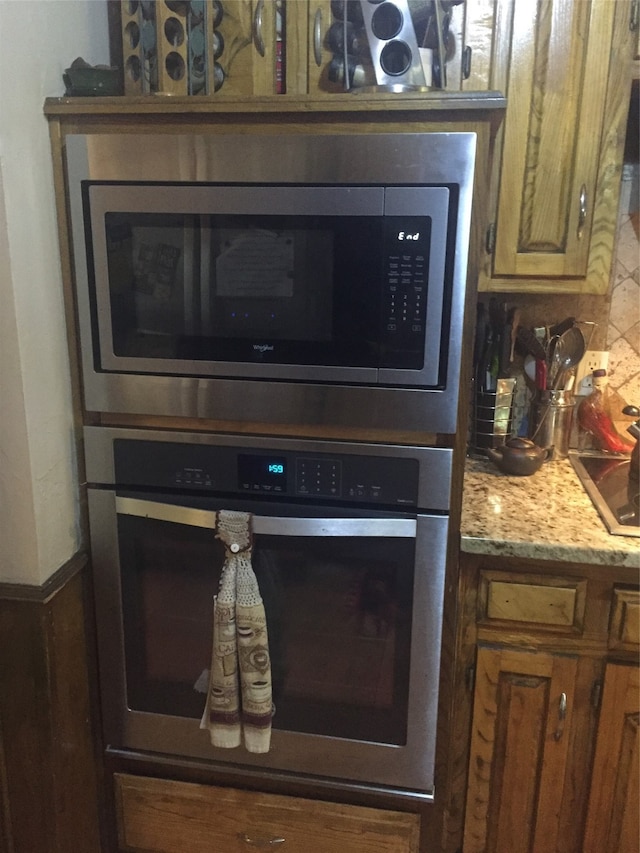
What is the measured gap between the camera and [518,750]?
1.36 m

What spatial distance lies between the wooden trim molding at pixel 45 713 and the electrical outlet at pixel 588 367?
1.28 metres

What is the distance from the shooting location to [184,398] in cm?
126

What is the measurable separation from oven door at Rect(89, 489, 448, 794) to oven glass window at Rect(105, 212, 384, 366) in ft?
0.98

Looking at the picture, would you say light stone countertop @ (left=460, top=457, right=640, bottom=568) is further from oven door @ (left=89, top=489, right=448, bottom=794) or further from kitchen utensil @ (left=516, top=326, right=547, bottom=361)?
kitchen utensil @ (left=516, top=326, right=547, bottom=361)

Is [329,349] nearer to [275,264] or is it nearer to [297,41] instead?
[275,264]

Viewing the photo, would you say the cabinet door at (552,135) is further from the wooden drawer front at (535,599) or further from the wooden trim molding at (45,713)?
the wooden trim molding at (45,713)

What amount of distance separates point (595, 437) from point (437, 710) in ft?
2.79

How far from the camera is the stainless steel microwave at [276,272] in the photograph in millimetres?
1117

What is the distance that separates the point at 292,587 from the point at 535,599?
0.46m

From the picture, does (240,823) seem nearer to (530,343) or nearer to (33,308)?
(33,308)

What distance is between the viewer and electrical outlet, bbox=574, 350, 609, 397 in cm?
178

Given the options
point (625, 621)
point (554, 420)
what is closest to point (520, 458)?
point (554, 420)

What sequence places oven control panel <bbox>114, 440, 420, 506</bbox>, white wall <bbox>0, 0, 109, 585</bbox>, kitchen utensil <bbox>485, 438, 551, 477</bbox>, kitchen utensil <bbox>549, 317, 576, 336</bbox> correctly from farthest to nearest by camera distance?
kitchen utensil <bbox>549, 317, 576, 336</bbox> → kitchen utensil <bbox>485, 438, 551, 477</bbox> → oven control panel <bbox>114, 440, 420, 506</bbox> → white wall <bbox>0, 0, 109, 585</bbox>

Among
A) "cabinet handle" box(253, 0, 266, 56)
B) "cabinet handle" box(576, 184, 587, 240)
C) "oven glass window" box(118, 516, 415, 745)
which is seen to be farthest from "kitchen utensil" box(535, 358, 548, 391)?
"cabinet handle" box(253, 0, 266, 56)
